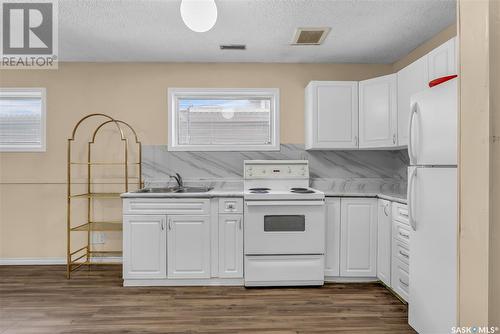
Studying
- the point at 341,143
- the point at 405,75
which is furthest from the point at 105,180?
the point at 405,75

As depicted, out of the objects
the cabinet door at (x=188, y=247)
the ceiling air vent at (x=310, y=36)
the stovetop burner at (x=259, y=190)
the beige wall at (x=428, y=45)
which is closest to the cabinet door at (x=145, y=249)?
the cabinet door at (x=188, y=247)

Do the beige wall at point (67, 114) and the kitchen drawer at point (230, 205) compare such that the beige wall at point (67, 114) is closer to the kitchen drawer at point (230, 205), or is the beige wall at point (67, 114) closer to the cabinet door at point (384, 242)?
the kitchen drawer at point (230, 205)

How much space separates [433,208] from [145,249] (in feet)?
7.99

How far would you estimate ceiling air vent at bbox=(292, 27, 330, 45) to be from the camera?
9.49 ft

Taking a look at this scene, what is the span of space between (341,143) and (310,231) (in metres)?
1.04

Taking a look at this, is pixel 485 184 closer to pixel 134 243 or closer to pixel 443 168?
pixel 443 168

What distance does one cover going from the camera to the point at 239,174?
374 cm

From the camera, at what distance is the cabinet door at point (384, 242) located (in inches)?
115

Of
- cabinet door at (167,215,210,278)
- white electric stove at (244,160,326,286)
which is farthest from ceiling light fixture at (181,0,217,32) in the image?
cabinet door at (167,215,210,278)

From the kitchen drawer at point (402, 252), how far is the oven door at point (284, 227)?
631 millimetres

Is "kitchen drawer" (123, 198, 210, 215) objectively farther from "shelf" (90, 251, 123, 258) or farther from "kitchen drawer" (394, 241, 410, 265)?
"kitchen drawer" (394, 241, 410, 265)

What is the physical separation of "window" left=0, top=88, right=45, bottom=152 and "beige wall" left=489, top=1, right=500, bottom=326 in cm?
420

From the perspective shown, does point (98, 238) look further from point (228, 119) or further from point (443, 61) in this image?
point (443, 61)

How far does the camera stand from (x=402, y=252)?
2645 millimetres
